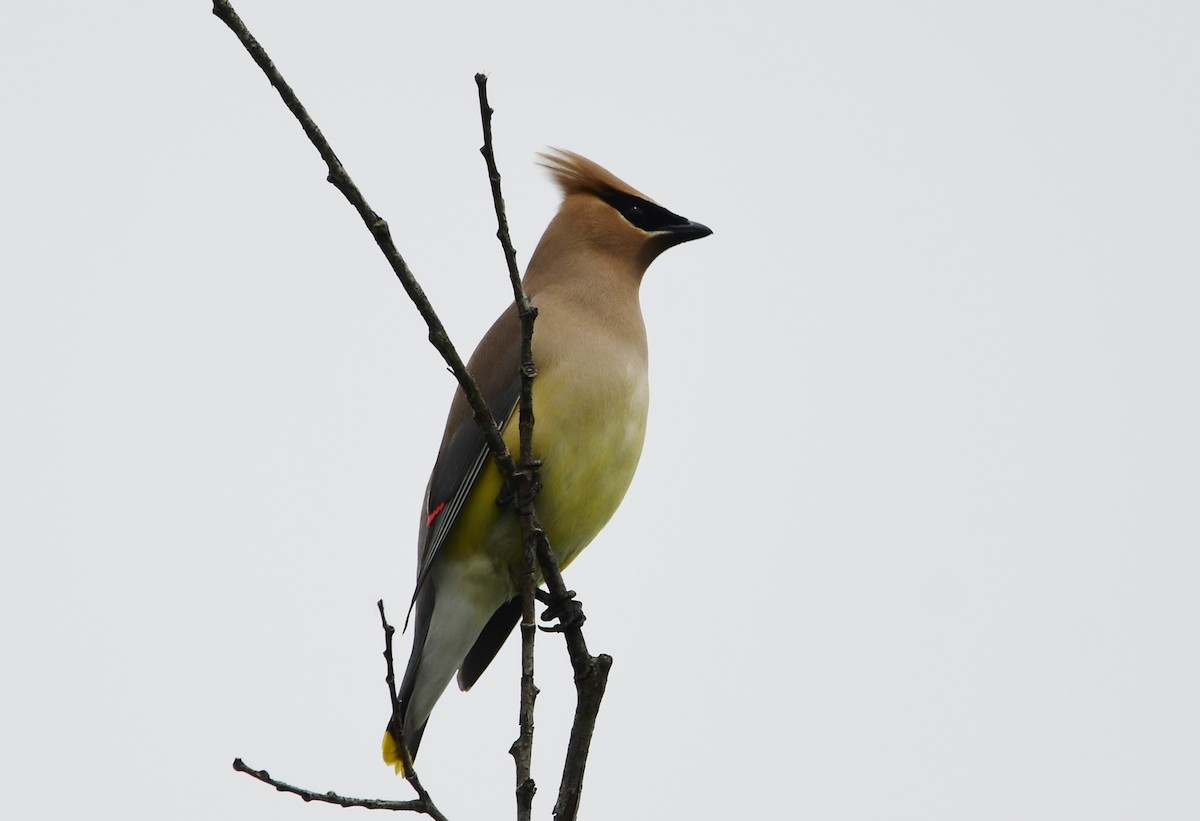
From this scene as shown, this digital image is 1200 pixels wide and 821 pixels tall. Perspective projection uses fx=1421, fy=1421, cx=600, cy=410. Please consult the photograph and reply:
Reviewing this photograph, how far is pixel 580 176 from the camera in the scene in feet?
16.1

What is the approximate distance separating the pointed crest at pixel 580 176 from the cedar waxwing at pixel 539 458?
28cm

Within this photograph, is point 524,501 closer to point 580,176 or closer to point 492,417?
point 492,417

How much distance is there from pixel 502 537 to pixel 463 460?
0.24 m

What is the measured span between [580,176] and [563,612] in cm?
197

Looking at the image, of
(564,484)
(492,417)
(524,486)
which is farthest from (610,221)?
(492,417)

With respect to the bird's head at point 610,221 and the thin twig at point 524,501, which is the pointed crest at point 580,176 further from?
the thin twig at point 524,501

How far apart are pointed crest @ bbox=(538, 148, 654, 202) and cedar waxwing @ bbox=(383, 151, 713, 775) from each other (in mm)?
275

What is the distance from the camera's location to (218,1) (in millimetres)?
2299

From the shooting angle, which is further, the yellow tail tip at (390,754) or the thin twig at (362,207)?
the yellow tail tip at (390,754)

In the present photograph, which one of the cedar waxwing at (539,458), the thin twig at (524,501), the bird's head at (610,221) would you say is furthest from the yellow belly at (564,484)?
the bird's head at (610,221)

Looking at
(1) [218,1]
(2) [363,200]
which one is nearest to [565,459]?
(2) [363,200]

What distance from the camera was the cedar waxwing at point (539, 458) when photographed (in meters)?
3.79

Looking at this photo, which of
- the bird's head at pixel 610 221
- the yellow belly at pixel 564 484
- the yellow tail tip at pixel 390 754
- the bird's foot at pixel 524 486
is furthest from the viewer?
the bird's head at pixel 610 221

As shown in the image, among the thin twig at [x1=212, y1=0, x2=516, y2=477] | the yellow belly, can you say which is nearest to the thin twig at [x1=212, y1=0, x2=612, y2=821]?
the thin twig at [x1=212, y1=0, x2=516, y2=477]
